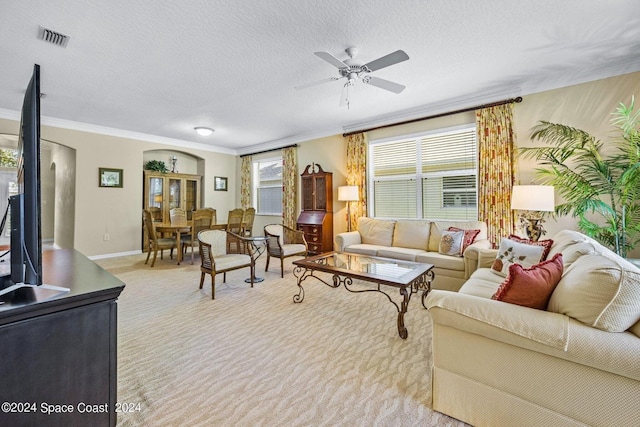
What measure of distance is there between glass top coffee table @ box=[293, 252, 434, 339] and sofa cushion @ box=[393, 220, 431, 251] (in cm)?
89

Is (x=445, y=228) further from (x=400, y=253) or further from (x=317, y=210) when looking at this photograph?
(x=317, y=210)

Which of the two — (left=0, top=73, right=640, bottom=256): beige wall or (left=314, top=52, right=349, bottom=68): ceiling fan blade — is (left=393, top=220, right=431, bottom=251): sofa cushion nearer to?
(left=0, top=73, right=640, bottom=256): beige wall

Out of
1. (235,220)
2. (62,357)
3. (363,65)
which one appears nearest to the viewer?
(62,357)

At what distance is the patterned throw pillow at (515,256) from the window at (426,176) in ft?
5.14

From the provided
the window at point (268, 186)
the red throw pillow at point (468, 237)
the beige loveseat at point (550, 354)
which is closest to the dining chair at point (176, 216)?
the window at point (268, 186)

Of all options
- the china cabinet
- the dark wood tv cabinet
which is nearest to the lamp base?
the dark wood tv cabinet

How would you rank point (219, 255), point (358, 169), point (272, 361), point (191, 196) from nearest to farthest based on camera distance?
point (272, 361), point (219, 255), point (358, 169), point (191, 196)

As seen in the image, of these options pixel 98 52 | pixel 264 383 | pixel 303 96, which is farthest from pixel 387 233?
pixel 98 52

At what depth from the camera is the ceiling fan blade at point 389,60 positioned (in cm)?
229

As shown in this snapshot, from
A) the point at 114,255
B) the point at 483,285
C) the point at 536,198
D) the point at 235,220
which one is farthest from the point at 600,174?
the point at 114,255

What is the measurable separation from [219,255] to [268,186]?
3710 millimetres

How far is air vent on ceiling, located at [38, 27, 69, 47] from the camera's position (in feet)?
8.03

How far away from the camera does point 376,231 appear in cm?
466

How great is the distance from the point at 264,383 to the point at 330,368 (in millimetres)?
465
